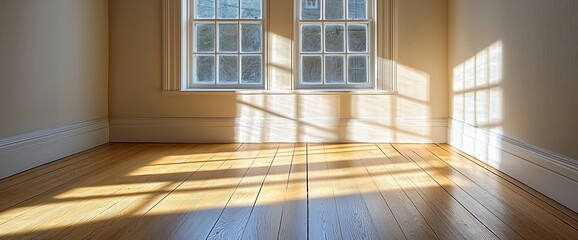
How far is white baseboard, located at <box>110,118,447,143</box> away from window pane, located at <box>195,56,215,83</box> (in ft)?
1.45

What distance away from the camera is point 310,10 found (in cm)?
512

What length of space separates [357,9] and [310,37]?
561 mm

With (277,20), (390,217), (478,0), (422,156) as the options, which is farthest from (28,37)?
(478,0)

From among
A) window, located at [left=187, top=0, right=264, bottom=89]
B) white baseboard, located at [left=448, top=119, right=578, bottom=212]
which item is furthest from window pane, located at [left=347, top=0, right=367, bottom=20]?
white baseboard, located at [left=448, top=119, right=578, bottom=212]

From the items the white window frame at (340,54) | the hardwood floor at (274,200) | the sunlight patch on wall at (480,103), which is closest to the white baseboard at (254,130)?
the white window frame at (340,54)

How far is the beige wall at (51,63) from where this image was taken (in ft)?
10.8

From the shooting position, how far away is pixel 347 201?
2561 millimetres

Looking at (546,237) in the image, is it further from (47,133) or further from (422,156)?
(47,133)

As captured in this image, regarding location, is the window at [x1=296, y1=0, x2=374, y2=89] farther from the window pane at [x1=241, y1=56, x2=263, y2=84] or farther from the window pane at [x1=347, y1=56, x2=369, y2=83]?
the window pane at [x1=241, y1=56, x2=263, y2=84]

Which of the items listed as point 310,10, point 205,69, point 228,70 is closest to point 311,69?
point 310,10

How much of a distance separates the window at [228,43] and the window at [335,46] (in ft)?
1.52

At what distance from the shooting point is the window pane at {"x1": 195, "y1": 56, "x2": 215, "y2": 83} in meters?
5.16

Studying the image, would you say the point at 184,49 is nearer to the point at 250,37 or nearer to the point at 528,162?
the point at 250,37

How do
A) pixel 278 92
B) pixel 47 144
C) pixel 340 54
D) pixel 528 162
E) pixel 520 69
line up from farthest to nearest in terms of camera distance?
pixel 340 54
pixel 278 92
pixel 47 144
pixel 520 69
pixel 528 162
